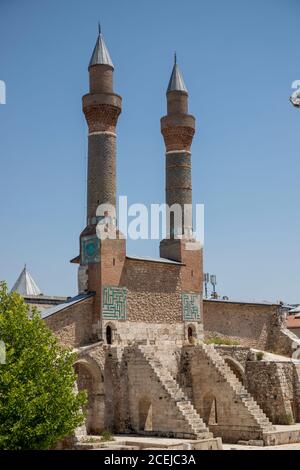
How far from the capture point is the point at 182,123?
95.7 ft

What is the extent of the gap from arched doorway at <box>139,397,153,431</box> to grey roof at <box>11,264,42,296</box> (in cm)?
1454

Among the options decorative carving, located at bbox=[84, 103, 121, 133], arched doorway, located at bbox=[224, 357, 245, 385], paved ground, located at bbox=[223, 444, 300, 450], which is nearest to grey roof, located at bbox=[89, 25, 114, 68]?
decorative carving, located at bbox=[84, 103, 121, 133]

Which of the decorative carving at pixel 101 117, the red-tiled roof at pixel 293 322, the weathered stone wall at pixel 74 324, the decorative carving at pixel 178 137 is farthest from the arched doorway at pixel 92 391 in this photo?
the red-tiled roof at pixel 293 322

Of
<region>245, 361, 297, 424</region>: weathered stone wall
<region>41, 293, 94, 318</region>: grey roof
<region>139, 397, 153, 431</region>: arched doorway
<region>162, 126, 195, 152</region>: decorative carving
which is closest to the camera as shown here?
<region>41, 293, 94, 318</region>: grey roof

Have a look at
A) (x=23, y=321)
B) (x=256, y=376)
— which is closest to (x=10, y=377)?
(x=23, y=321)

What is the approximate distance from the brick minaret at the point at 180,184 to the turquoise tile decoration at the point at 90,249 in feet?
14.1

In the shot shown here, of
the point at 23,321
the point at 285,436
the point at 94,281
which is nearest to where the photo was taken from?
the point at 23,321

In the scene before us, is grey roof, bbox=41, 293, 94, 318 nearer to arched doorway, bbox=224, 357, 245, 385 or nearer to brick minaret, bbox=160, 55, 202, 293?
brick minaret, bbox=160, 55, 202, 293

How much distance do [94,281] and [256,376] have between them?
8.02 m

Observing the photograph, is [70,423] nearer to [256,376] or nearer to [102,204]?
[102,204]

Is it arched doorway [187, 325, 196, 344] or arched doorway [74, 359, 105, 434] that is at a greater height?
arched doorway [187, 325, 196, 344]

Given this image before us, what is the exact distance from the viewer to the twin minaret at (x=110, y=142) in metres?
26.0

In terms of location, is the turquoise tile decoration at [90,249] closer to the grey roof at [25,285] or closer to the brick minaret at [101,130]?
the brick minaret at [101,130]

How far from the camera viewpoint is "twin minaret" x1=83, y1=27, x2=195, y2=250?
85.5 feet
